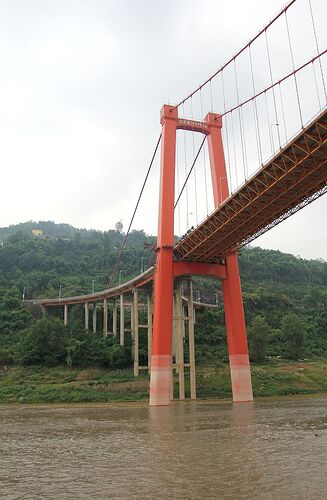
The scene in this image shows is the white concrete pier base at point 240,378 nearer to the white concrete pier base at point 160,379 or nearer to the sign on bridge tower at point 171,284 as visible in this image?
the sign on bridge tower at point 171,284

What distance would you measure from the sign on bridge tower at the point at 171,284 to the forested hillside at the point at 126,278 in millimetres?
5614

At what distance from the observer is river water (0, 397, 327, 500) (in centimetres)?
880

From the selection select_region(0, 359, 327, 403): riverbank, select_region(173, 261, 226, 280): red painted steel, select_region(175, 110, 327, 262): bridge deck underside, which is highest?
select_region(175, 110, 327, 262): bridge deck underside

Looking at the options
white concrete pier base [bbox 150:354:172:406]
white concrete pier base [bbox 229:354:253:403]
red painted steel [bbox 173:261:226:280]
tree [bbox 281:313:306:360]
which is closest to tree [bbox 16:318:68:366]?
white concrete pier base [bbox 150:354:172:406]

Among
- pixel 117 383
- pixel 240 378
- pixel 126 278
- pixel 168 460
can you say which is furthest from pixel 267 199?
pixel 126 278

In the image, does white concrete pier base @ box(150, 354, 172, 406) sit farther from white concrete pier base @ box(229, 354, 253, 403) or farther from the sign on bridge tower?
white concrete pier base @ box(229, 354, 253, 403)

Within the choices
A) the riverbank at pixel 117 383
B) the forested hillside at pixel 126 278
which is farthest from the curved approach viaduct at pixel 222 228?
the forested hillside at pixel 126 278

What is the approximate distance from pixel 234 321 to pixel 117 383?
13.2 m

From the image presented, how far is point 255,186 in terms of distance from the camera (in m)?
28.2

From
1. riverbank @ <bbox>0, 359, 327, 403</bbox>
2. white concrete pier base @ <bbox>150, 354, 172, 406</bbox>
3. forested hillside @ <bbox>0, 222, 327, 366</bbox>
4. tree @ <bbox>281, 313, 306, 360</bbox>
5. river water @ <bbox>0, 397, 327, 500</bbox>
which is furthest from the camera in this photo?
tree @ <bbox>281, 313, 306, 360</bbox>

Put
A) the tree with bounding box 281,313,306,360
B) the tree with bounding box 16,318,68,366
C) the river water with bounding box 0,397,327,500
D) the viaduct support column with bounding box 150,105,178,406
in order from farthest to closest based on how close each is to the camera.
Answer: the tree with bounding box 281,313,306,360
the tree with bounding box 16,318,68,366
the viaduct support column with bounding box 150,105,178,406
the river water with bounding box 0,397,327,500

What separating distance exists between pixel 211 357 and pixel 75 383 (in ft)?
47.9

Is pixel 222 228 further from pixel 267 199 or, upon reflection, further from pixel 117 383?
pixel 117 383

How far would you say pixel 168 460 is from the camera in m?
12.0
